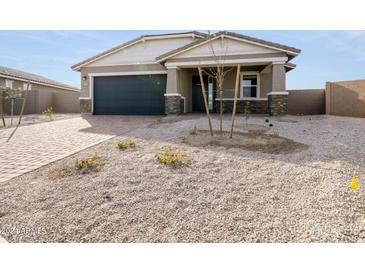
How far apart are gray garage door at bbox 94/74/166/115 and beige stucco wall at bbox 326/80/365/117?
36.2ft

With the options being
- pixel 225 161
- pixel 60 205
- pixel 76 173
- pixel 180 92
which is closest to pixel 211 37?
pixel 180 92

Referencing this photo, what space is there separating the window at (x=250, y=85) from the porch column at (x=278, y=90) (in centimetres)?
296

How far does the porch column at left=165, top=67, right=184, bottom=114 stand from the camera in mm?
12758

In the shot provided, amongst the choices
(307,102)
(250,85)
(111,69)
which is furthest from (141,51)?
(307,102)

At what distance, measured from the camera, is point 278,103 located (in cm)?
1157

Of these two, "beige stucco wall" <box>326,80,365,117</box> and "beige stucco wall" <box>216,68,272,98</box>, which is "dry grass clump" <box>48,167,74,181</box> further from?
"beige stucco wall" <box>326,80,365,117</box>

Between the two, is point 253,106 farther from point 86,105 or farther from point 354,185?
point 354,185

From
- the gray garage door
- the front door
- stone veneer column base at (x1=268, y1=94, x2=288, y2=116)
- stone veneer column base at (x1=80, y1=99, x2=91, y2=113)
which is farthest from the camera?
the front door

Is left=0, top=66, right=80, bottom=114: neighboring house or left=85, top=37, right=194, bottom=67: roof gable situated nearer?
left=85, top=37, right=194, bottom=67: roof gable

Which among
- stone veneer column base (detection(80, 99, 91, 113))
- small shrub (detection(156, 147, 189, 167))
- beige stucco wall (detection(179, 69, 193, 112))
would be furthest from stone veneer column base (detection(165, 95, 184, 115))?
small shrub (detection(156, 147, 189, 167))

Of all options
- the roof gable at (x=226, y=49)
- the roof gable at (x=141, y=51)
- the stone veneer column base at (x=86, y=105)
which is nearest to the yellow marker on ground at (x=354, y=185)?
the roof gable at (x=226, y=49)
